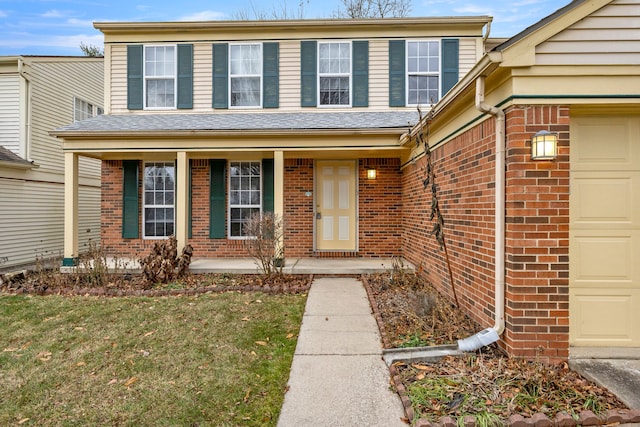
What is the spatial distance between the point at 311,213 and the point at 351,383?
5.38 metres

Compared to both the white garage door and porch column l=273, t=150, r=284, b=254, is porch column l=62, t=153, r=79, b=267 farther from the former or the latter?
the white garage door

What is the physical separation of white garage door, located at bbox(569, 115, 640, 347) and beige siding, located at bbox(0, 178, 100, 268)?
394 inches

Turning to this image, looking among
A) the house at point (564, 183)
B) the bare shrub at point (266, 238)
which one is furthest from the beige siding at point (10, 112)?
the house at point (564, 183)

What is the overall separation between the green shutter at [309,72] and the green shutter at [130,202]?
453cm

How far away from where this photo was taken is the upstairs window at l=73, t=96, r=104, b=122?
37.1ft

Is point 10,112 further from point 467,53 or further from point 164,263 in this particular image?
point 467,53

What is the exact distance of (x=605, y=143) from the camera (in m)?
3.38

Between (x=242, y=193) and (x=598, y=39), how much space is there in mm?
6989

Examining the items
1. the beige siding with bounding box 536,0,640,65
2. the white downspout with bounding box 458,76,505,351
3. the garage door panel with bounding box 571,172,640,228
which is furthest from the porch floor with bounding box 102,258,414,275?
the beige siding with bounding box 536,0,640,65

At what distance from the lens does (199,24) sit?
8.50m

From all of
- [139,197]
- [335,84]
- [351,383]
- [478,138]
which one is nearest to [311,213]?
[335,84]

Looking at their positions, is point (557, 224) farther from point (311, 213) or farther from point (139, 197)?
point (139, 197)

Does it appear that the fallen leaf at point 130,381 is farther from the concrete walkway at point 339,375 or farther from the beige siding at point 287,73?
the beige siding at point 287,73

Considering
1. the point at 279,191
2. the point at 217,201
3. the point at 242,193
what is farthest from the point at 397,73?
the point at 217,201
